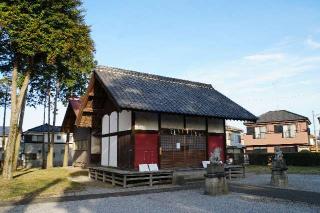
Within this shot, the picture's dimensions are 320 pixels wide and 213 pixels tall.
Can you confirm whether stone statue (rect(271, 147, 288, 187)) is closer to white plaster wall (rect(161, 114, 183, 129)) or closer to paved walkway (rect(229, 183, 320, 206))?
paved walkway (rect(229, 183, 320, 206))

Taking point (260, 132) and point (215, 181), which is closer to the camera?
point (215, 181)

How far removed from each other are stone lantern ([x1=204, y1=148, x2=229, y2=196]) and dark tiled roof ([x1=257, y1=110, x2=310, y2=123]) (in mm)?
31638

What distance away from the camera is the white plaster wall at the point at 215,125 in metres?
21.2

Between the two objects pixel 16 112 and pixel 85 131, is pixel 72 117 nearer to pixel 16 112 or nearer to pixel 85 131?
pixel 85 131

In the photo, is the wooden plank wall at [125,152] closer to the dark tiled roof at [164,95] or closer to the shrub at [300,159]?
the dark tiled roof at [164,95]

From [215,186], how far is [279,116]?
33.9 meters

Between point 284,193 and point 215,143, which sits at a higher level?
point 215,143

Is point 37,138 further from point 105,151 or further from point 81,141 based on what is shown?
point 105,151

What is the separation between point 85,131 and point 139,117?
12567 millimetres

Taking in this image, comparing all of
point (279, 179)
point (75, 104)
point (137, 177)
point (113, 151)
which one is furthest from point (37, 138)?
point (279, 179)

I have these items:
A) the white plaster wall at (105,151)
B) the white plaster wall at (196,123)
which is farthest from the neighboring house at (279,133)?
the white plaster wall at (105,151)

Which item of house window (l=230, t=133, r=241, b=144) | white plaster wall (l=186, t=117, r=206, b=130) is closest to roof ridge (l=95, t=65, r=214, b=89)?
white plaster wall (l=186, t=117, r=206, b=130)

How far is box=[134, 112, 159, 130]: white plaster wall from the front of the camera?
1820 cm

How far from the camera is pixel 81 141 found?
3047 cm
